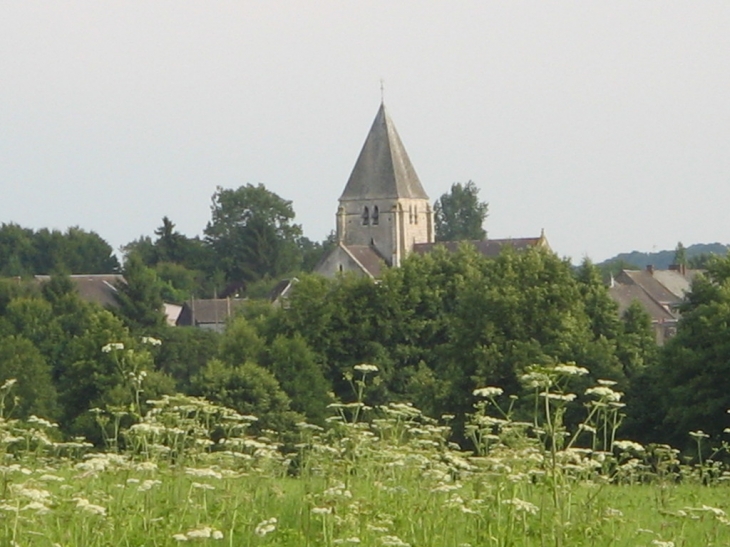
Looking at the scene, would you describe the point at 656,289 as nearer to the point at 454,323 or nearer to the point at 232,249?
the point at 232,249

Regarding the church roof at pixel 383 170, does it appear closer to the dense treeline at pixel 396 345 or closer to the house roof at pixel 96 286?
the house roof at pixel 96 286

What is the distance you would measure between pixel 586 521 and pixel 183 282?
129 meters

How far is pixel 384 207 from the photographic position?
123688 mm

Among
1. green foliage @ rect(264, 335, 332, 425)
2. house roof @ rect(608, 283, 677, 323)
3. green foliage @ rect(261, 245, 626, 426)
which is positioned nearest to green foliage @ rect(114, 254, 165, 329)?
green foliage @ rect(261, 245, 626, 426)

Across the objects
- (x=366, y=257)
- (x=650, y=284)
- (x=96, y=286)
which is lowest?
(x=650, y=284)

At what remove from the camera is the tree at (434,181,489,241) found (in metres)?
164

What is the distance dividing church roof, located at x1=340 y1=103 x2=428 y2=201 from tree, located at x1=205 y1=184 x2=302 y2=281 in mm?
14819

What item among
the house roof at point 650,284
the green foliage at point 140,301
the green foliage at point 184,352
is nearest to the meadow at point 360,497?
the green foliage at point 184,352

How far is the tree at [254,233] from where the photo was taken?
13850 centimetres

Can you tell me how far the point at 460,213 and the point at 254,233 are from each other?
106ft

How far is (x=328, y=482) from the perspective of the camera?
994 cm

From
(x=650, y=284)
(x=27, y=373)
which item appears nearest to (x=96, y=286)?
(x=650, y=284)

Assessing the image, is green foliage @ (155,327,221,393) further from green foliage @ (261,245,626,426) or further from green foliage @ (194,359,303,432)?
green foliage @ (194,359,303,432)

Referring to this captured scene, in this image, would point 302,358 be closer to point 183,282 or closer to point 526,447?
point 526,447
